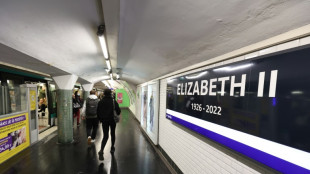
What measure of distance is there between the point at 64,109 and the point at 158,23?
184 inches

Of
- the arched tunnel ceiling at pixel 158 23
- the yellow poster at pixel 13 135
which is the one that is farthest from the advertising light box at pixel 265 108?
the yellow poster at pixel 13 135

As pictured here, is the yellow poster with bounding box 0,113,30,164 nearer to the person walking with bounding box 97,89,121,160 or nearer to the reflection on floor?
the reflection on floor

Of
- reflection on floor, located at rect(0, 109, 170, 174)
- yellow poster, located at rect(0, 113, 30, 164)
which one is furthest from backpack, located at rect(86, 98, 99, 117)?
yellow poster, located at rect(0, 113, 30, 164)

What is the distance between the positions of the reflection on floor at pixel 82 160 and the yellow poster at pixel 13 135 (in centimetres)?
18

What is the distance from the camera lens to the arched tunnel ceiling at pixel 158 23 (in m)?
1.06

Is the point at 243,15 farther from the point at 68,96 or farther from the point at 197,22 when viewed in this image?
the point at 68,96

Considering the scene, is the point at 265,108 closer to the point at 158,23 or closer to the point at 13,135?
the point at 158,23

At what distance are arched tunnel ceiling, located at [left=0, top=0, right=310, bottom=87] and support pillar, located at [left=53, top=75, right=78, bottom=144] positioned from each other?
8.02 feet

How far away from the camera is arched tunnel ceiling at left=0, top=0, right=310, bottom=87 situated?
1.06 metres

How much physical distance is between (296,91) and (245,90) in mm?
396

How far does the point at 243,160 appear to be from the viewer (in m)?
1.43

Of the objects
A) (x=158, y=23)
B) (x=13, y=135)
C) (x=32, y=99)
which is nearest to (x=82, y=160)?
(x=13, y=135)

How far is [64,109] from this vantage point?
4.59 meters

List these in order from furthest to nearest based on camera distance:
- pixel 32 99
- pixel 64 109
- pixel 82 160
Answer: pixel 32 99 → pixel 64 109 → pixel 82 160
